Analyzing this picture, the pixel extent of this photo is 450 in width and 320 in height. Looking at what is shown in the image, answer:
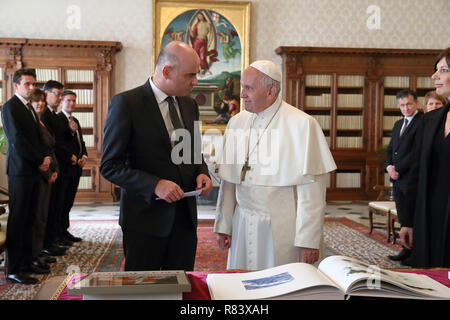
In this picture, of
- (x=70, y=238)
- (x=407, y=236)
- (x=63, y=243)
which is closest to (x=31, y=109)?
(x=63, y=243)

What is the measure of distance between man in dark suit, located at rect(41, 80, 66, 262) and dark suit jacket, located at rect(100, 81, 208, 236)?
3.27 metres

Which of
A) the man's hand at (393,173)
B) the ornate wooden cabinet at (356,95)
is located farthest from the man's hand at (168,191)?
the ornate wooden cabinet at (356,95)

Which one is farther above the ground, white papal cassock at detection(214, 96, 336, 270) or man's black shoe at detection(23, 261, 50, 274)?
white papal cassock at detection(214, 96, 336, 270)

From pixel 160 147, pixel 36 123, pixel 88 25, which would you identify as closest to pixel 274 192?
pixel 160 147

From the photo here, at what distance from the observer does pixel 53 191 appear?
17.7ft

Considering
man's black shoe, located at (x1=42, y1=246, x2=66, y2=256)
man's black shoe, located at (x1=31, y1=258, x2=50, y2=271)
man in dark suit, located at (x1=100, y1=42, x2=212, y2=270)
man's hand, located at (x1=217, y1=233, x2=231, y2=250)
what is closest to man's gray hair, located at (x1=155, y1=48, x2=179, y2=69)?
man in dark suit, located at (x1=100, y1=42, x2=212, y2=270)

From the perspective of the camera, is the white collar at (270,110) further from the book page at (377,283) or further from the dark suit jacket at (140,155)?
the book page at (377,283)

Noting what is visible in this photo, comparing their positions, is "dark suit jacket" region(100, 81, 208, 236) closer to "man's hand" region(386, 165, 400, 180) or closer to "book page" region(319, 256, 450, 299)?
"book page" region(319, 256, 450, 299)

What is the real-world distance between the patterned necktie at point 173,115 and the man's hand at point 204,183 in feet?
1.00

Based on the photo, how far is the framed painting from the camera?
9.72 m

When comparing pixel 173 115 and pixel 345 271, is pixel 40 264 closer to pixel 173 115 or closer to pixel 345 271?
pixel 173 115

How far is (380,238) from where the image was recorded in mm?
6277
